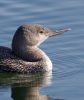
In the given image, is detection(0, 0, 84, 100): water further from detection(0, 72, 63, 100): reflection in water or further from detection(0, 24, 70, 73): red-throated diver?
detection(0, 24, 70, 73): red-throated diver

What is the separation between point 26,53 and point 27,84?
1.17 m

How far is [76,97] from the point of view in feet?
42.5

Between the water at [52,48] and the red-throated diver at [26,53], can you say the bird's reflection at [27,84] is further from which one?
the red-throated diver at [26,53]

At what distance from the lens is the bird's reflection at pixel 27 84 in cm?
1334

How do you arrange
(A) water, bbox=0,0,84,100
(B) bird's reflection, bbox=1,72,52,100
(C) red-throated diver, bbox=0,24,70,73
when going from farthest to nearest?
(C) red-throated diver, bbox=0,24,70,73
(A) water, bbox=0,0,84,100
(B) bird's reflection, bbox=1,72,52,100

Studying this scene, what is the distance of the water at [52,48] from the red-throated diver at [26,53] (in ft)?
0.81

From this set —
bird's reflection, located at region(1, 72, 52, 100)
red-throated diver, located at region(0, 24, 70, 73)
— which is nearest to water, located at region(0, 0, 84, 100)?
bird's reflection, located at region(1, 72, 52, 100)

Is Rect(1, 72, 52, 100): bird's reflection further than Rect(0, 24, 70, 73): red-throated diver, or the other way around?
Rect(0, 24, 70, 73): red-throated diver

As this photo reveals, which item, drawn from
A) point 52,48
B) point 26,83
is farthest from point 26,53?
point 52,48

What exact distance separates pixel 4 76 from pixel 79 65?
1.98 meters

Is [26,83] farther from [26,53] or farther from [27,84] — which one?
[26,53]

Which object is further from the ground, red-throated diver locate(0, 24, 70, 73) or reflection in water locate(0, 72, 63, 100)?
red-throated diver locate(0, 24, 70, 73)

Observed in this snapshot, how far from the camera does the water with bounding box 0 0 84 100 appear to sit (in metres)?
13.4

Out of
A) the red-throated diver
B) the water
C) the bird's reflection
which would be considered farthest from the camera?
the red-throated diver
